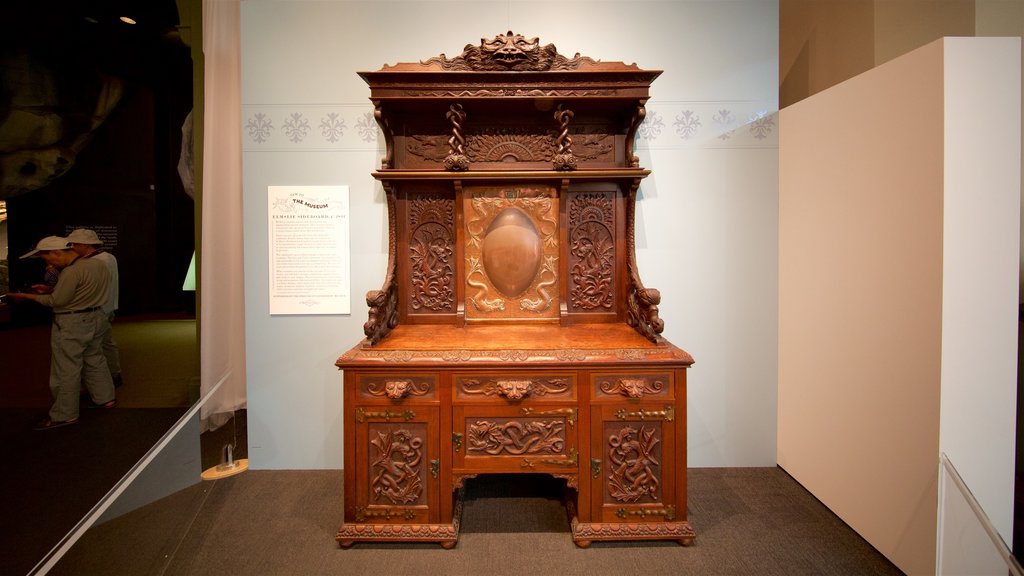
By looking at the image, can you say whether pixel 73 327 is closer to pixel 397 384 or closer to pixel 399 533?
pixel 397 384

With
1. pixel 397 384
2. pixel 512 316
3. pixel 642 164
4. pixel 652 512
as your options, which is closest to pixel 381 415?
pixel 397 384

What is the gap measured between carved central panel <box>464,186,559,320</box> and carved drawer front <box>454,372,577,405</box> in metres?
0.59

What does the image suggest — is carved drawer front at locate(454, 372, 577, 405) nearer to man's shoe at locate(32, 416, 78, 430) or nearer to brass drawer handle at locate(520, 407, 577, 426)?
brass drawer handle at locate(520, 407, 577, 426)

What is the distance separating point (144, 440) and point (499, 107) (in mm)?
2335

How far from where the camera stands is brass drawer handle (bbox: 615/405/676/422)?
187cm

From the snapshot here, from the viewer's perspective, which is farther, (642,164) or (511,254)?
(642,164)

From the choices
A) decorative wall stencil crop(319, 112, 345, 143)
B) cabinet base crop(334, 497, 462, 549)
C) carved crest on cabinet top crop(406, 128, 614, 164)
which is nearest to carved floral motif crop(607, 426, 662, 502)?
cabinet base crop(334, 497, 462, 549)

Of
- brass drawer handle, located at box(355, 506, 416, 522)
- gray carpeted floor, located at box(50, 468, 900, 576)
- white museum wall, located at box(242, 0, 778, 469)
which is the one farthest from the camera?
white museum wall, located at box(242, 0, 778, 469)

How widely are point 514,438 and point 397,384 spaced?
0.56 m

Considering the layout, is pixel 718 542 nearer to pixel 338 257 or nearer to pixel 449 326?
pixel 449 326

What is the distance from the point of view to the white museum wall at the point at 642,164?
2.54 m

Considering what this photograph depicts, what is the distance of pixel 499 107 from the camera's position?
234cm

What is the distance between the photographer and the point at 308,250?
255 centimetres

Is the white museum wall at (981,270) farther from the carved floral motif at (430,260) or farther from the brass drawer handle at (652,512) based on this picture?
the carved floral motif at (430,260)
